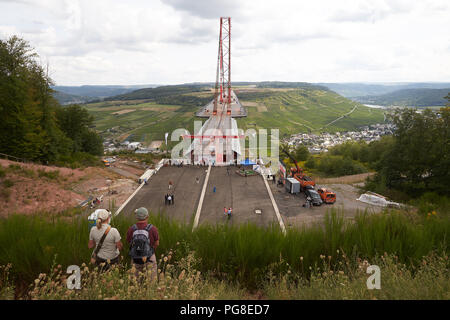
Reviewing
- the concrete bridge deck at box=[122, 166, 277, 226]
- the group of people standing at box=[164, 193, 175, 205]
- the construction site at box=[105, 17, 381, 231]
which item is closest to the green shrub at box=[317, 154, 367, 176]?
the construction site at box=[105, 17, 381, 231]

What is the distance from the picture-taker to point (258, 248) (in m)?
3.95

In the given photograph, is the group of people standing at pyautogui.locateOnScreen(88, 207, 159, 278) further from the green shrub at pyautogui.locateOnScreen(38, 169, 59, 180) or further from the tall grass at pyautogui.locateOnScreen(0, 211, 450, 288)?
the green shrub at pyautogui.locateOnScreen(38, 169, 59, 180)

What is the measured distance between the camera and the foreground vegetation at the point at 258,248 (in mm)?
3740

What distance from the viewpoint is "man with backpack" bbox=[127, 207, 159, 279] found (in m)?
3.51

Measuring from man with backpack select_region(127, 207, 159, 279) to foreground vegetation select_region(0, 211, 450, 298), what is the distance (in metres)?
0.34

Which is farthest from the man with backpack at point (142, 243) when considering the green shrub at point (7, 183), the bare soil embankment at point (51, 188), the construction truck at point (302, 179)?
the construction truck at point (302, 179)

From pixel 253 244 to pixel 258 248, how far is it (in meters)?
0.10

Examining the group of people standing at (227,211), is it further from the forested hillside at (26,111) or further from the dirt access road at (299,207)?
the forested hillside at (26,111)

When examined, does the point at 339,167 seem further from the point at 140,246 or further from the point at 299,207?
the point at 140,246
